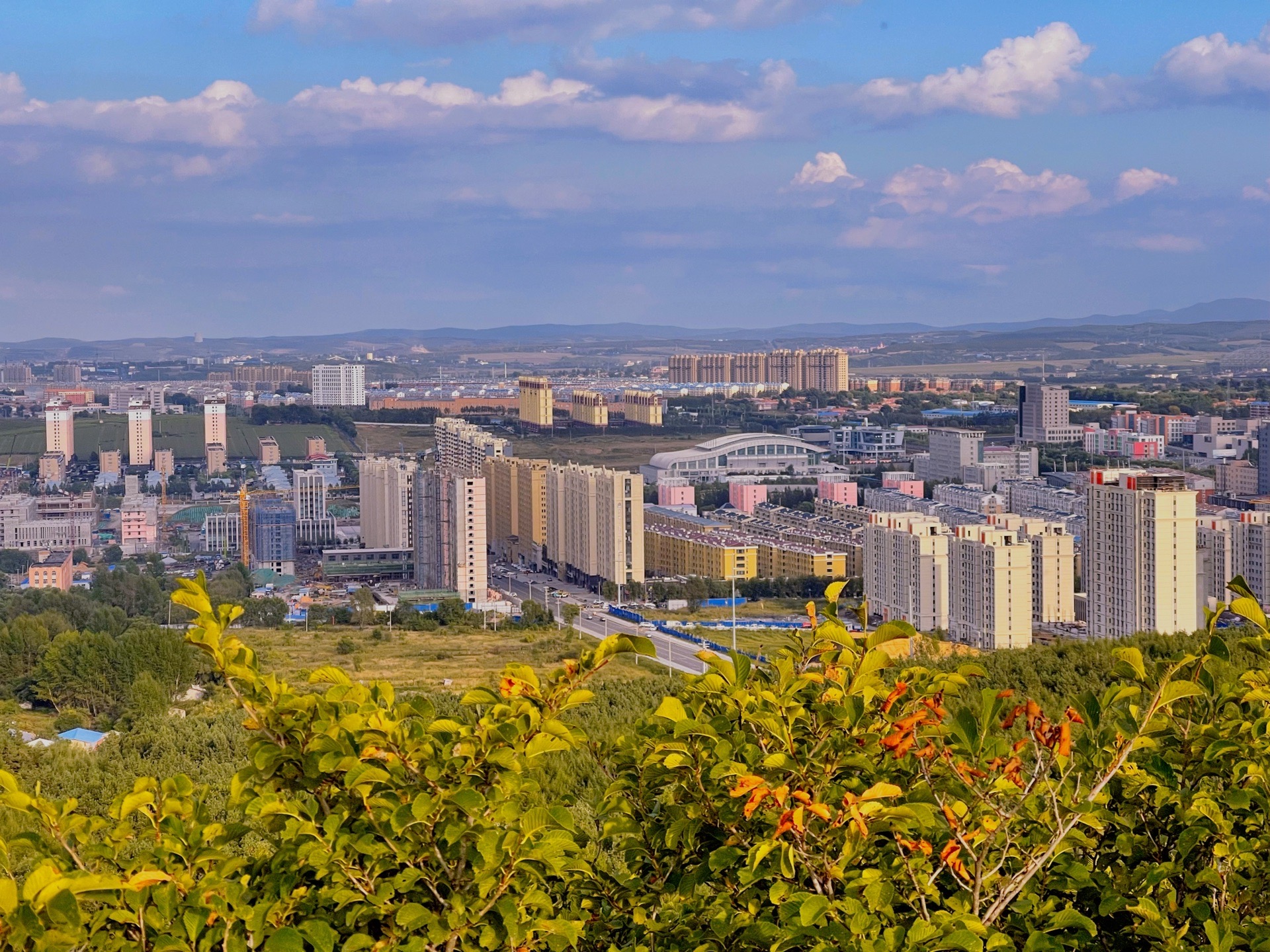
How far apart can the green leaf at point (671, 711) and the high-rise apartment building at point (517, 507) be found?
49.5 ft

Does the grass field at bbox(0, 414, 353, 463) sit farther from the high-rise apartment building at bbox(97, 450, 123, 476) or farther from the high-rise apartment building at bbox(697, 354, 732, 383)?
the high-rise apartment building at bbox(697, 354, 732, 383)

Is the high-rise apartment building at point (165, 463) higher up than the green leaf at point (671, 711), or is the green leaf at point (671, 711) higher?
the green leaf at point (671, 711)

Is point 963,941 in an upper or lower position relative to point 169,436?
upper

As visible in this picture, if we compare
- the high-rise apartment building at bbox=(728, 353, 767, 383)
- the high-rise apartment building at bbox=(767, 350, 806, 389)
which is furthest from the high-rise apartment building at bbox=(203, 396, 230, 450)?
the high-rise apartment building at bbox=(767, 350, 806, 389)

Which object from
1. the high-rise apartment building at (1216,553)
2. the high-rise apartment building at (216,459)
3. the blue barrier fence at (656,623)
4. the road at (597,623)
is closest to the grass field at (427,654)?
the road at (597,623)

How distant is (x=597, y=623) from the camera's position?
36.3 feet

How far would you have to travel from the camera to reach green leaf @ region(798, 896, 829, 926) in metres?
0.75

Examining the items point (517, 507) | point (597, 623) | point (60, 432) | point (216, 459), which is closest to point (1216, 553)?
point (597, 623)

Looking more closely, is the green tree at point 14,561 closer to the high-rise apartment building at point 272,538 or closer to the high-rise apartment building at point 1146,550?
the high-rise apartment building at point 272,538

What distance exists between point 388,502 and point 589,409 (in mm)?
7982

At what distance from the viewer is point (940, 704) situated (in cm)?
86

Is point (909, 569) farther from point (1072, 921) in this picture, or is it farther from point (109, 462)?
point (109, 462)

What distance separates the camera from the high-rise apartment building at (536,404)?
23.0m

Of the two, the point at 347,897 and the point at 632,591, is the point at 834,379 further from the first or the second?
the point at 347,897
